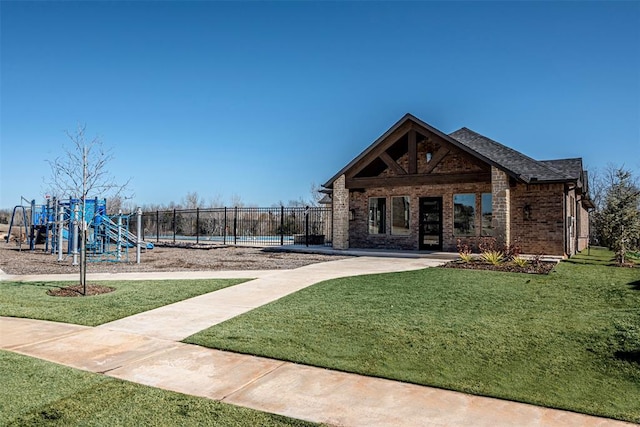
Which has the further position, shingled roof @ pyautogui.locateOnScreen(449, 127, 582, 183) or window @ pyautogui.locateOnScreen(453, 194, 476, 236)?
window @ pyautogui.locateOnScreen(453, 194, 476, 236)

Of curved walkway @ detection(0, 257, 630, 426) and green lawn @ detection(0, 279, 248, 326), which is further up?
green lawn @ detection(0, 279, 248, 326)

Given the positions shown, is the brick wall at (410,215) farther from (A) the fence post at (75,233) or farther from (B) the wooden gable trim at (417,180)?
(A) the fence post at (75,233)

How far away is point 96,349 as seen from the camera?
4.76 meters

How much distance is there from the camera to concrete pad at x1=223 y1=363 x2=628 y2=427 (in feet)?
10.2

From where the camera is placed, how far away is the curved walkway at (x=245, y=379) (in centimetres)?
318

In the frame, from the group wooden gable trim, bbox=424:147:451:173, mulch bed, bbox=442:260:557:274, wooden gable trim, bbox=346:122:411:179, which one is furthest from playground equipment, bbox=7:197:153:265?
wooden gable trim, bbox=424:147:451:173

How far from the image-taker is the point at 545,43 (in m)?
13.8

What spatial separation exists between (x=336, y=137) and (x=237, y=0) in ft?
71.5

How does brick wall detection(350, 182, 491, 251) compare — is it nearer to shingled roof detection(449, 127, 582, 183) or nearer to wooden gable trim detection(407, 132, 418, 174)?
wooden gable trim detection(407, 132, 418, 174)

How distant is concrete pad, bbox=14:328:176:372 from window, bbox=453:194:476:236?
14.3 metres

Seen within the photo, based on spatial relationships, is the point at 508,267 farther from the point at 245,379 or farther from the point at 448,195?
the point at 245,379

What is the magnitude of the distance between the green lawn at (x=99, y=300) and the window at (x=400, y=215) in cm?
1029

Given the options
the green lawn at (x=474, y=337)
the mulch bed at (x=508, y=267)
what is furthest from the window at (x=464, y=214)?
the green lawn at (x=474, y=337)

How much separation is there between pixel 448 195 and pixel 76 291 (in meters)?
13.9
